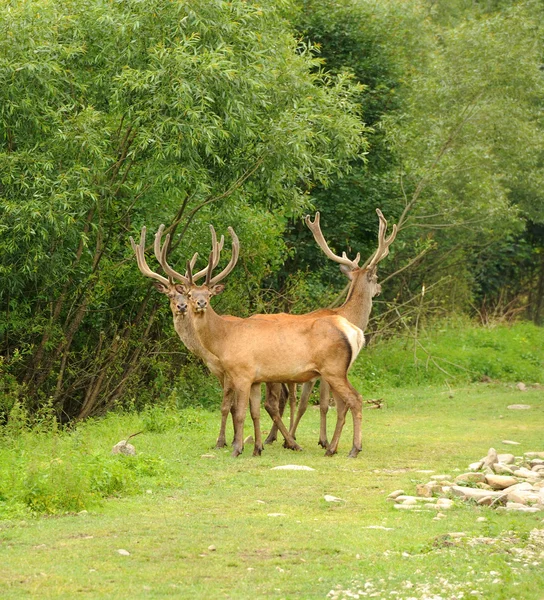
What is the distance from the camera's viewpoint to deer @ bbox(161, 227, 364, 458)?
36.3 ft

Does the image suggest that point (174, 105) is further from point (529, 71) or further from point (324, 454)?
point (529, 71)

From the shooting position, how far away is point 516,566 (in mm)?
6270

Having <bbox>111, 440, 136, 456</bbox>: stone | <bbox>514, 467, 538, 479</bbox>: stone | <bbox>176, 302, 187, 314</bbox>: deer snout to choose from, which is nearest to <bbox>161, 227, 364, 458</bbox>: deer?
<bbox>176, 302, 187, 314</bbox>: deer snout

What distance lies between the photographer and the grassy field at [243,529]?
5.99 metres

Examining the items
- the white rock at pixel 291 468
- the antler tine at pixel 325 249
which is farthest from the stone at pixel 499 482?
the antler tine at pixel 325 249

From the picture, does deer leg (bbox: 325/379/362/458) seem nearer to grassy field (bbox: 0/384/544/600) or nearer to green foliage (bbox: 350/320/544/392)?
grassy field (bbox: 0/384/544/600)

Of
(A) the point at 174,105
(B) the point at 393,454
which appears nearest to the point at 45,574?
(B) the point at 393,454

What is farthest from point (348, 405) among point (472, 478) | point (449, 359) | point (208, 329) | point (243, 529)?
point (449, 359)

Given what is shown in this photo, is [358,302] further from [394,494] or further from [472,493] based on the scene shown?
[472,493]

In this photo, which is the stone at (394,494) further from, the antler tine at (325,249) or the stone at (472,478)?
the antler tine at (325,249)

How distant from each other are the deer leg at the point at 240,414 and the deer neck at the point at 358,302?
1.98 meters

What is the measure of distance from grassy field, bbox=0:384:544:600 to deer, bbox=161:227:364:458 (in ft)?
1.78

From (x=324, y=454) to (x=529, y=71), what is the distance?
13.5 m

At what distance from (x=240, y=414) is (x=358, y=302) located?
2.49m
